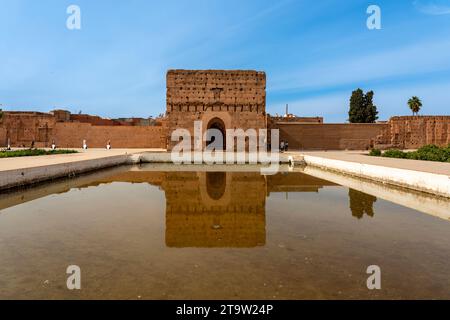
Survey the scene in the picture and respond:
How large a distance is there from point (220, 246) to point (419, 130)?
104 ft

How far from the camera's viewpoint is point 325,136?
29.2m

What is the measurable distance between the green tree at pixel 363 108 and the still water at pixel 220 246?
1384 inches

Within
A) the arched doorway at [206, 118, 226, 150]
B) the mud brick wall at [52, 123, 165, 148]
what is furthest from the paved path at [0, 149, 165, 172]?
the mud brick wall at [52, 123, 165, 148]

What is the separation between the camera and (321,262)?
3658 mm

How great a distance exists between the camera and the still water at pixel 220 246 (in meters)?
3.01

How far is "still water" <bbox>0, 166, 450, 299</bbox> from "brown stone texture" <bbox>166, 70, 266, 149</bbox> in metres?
17.1

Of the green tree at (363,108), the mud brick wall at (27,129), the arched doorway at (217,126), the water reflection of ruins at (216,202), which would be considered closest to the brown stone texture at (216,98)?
the arched doorway at (217,126)

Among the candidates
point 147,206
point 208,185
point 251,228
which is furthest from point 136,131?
point 251,228

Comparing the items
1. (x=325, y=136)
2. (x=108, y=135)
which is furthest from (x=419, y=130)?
(x=108, y=135)

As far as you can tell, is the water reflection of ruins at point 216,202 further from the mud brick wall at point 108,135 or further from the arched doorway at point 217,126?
the mud brick wall at point 108,135

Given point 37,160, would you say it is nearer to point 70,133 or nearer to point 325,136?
point 70,133

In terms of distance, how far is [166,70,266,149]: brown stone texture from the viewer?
24250 mm

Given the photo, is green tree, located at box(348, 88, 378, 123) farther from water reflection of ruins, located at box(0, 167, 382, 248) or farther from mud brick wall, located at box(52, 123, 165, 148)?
water reflection of ruins, located at box(0, 167, 382, 248)
